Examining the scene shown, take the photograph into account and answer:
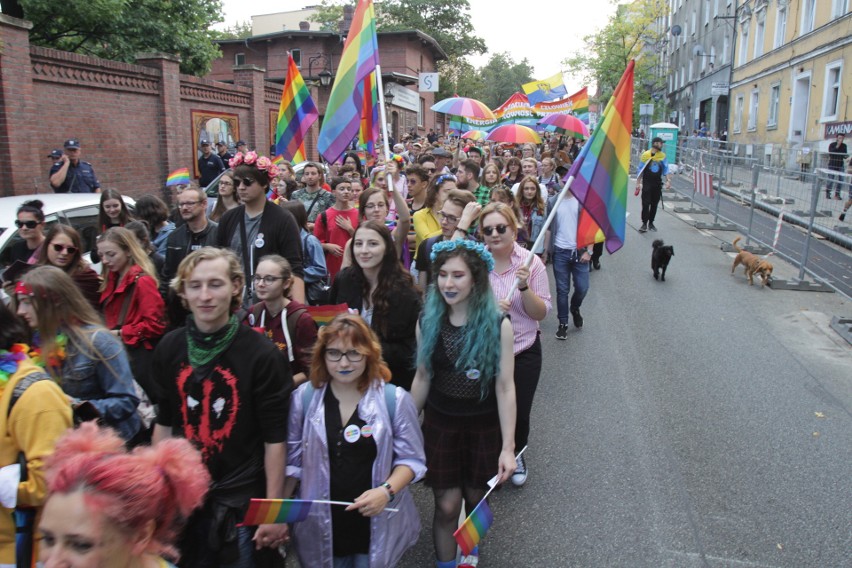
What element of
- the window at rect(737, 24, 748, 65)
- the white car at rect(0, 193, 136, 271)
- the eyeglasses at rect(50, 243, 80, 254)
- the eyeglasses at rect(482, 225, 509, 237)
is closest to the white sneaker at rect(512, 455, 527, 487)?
the eyeglasses at rect(482, 225, 509, 237)

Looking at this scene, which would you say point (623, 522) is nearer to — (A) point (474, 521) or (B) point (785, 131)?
(A) point (474, 521)

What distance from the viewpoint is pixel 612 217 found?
4.75m

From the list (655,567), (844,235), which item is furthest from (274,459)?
(844,235)

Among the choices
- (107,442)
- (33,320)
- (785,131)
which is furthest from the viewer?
(785,131)

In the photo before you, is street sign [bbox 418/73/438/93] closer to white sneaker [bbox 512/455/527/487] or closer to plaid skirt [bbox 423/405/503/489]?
white sneaker [bbox 512/455/527/487]

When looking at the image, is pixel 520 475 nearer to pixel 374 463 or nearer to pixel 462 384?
pixel 462 384

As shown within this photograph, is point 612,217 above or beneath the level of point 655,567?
above

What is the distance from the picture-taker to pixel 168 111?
52.8 feet

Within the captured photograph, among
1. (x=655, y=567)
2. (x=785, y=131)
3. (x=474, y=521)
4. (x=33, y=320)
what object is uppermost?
(x=785, y=131)

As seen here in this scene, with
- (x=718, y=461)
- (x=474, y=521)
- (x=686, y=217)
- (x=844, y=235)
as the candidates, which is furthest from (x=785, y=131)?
(x=474, y=521)

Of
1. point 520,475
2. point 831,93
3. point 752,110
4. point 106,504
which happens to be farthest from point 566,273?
point 752,110

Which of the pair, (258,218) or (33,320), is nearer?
(33,320)

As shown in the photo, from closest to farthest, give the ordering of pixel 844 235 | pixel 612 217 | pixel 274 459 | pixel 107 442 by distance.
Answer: pixel 107 442, pixel 274 459, pixel 612 217, pixel 844 235

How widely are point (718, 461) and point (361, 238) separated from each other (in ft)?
10.0
